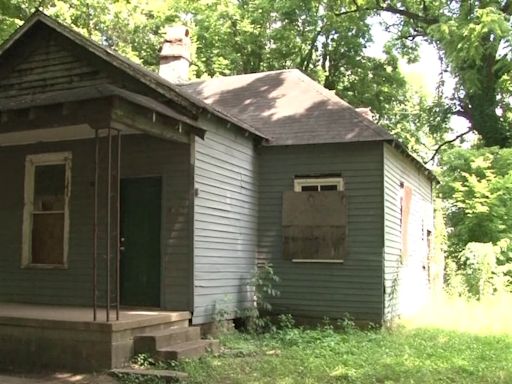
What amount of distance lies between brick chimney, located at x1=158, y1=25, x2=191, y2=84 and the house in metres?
3.95

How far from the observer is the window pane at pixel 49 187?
34.5 feet

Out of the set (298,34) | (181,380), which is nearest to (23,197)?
(181,380)

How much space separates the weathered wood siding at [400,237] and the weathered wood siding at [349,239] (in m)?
0.28

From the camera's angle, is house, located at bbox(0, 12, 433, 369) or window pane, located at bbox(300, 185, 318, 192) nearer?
house, located at bbox(0, 12, 433, 369)

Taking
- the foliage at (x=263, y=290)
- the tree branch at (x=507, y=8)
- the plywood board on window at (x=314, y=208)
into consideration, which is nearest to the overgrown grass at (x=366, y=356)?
the foliage at (x=263, y=290)

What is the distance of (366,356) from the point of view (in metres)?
8.45

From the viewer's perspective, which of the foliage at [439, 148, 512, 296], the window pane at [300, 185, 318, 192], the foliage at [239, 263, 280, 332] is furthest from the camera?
the foliage at [439, 148, 512, 296]

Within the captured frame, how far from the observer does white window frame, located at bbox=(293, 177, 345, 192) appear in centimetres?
1136

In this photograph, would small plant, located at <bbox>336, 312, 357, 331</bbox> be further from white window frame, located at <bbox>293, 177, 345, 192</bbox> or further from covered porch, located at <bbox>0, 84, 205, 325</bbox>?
covered porch, located at <bbox>0, 84, 205, 325</bbox>

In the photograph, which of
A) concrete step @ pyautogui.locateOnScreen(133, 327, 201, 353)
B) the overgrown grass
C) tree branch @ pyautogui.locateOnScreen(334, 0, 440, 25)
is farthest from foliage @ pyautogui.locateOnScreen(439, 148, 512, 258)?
concrete step @ pyautogui.locateOnScreen(133, 327, 201, 353)

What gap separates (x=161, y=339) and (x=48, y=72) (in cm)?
507

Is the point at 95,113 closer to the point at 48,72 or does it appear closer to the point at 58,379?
the point at 48,72

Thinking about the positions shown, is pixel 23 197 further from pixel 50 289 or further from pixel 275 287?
pixel 275 287

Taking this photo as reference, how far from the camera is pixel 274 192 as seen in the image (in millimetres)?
11734
